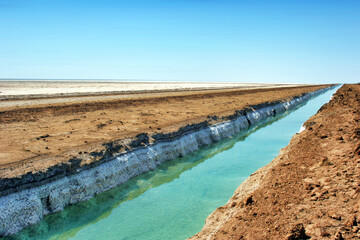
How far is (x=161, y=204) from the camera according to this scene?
336 inches

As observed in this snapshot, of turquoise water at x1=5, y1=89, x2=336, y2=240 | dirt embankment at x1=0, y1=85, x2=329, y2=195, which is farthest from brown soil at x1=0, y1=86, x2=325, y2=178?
turquoise water at x1=5, y1=89, x2=336, y2=240

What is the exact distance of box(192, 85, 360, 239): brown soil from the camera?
4586 millimetres

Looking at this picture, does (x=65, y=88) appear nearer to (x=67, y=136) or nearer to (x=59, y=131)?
(x=59, y=131)

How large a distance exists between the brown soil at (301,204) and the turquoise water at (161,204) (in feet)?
4.20

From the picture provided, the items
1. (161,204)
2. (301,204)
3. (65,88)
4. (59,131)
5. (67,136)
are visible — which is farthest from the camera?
(65,88)

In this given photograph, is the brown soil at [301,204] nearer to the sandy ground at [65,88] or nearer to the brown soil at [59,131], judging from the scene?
the brown soil at [59,131]

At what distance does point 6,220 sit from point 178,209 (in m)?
4.33

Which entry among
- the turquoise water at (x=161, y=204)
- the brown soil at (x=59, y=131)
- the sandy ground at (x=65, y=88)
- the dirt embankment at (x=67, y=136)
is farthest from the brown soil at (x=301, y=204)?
the sandy ground at (x=65, y=88)

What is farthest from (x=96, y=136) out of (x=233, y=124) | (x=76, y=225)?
(x=233, y=124)

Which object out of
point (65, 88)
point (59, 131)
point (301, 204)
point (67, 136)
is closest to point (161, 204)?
point (301, 204)

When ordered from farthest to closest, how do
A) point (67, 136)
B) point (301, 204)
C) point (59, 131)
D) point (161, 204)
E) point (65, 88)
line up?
1. point (65, 88)
2. point (59, 131)
3. point (67, 136)
4. point (161, 204)
5. point (301, 204)

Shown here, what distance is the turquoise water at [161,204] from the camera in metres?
6.96

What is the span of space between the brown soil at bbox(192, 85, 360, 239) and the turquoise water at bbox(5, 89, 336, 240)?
50.3 inches

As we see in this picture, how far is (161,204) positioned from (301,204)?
434cm
